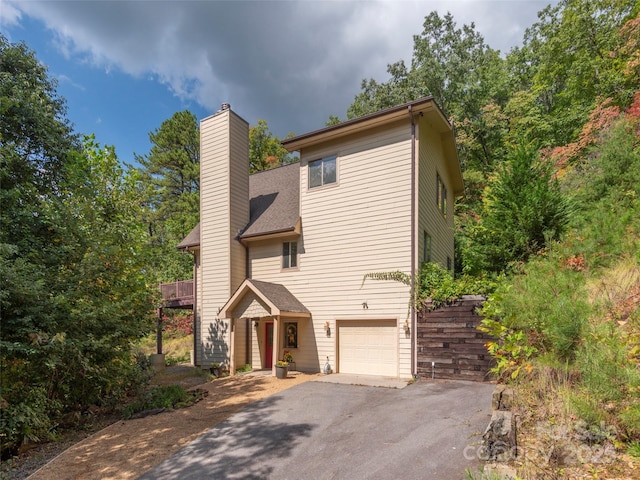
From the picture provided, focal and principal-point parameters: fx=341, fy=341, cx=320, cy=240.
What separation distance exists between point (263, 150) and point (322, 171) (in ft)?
62.0

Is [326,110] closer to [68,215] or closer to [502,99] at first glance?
[502,99]

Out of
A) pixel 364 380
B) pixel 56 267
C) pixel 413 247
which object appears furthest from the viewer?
pixel 413 247

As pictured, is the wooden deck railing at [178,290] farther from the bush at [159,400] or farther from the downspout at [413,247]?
the downspout at [413,247]

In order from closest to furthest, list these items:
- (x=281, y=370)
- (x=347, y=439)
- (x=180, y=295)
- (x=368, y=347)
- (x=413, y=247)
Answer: (x=347, y=439) → (x=413, y=247) → (x=281, y=370) → (x=368, y=347) → (x=180, y=295)

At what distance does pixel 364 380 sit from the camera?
32.2 feet

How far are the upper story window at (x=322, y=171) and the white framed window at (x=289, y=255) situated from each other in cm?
231

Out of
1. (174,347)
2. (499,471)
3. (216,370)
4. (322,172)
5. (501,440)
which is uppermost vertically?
(322,172)

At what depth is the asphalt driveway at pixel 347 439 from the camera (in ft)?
15.4

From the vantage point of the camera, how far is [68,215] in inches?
328

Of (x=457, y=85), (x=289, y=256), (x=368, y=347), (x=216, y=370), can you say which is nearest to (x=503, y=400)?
(x=368, y=347)

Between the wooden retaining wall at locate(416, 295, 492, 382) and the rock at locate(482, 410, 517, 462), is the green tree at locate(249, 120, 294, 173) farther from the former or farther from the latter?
the rock at locate(482, 410, 517, 462)

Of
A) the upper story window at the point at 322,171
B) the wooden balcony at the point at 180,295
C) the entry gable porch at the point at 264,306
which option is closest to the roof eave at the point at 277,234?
the upper story window at the point at 322,171

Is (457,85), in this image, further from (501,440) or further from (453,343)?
(501,440)

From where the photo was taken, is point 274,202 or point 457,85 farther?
point 457,85
